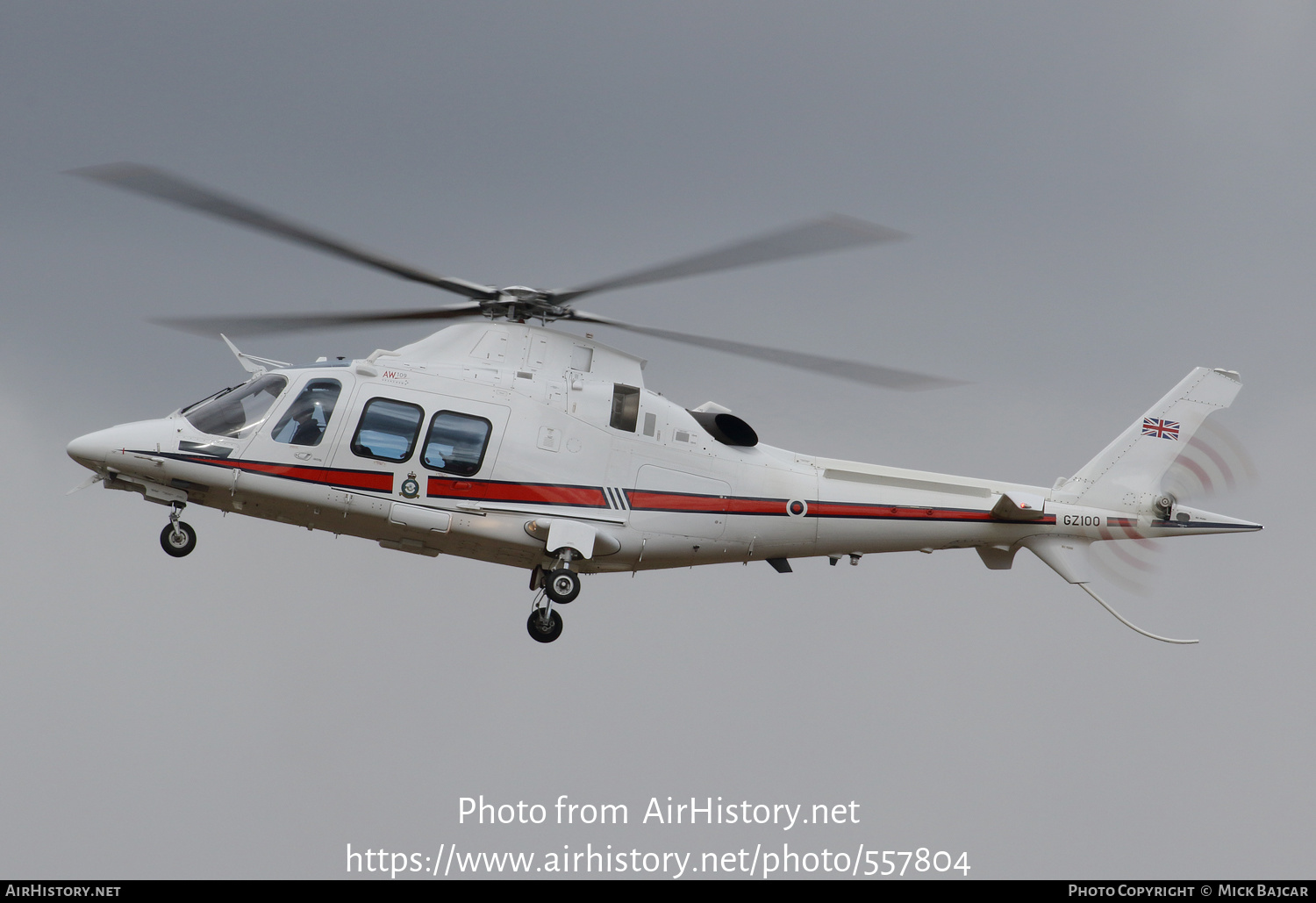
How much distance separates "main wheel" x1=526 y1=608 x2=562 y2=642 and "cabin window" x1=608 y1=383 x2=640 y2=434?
9.51 feet

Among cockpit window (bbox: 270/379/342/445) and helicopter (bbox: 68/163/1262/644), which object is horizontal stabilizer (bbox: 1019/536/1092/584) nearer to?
helicopter (bbox: 68/163/1262/644)

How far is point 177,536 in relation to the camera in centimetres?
1877

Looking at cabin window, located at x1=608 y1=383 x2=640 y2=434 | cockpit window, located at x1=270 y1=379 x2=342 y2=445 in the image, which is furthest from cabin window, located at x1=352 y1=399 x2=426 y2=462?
cabin window, located at x1=608 y1=383 x2=640 y2=434

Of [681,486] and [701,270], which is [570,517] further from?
[701,270]

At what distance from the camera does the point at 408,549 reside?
1919 cm

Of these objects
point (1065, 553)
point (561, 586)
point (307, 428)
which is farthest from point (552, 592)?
point (1065, 553)

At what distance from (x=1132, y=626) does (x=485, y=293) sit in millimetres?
11542

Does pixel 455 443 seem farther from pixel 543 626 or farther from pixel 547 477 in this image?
pixel 543 626

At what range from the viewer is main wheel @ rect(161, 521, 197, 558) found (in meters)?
18.7

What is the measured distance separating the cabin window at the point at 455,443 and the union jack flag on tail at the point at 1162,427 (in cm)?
1083

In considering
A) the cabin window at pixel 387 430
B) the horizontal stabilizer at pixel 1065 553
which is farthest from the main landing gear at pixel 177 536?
the horizontal stabilizer at pixel 1065 553

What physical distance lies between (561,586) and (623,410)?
274cm

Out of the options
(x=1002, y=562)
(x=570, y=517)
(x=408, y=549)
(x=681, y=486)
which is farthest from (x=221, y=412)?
(x=1002, y=562)

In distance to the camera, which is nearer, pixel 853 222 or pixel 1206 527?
pixel 853 222
